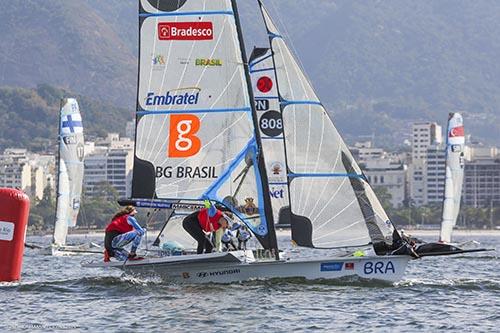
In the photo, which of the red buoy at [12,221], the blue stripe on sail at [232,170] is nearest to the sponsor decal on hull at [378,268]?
the blue stripe on sail at [232,170]

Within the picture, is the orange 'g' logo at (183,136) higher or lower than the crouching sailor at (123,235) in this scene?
higher

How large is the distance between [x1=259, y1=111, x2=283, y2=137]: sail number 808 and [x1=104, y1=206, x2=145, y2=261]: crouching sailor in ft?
31.8

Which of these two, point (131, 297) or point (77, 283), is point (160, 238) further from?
point (131, 297)

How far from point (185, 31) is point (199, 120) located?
2.06 meters

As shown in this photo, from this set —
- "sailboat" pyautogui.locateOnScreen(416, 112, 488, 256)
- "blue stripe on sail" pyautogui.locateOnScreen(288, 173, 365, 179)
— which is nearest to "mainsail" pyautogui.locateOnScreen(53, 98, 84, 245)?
"sailboat" pyautogui.locateOnScreen(416, 112, 488, 256)

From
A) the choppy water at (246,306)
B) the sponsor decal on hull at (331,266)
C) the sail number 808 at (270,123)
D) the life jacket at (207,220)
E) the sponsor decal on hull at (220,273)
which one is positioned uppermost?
the sail number 808 at (270,123)

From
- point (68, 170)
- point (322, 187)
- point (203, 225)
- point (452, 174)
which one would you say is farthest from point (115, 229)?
point (452, 174)

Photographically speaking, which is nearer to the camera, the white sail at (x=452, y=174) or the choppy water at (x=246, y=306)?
the choppy water at (x=246, y=306)

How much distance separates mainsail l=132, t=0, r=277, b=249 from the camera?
35688 millimetres

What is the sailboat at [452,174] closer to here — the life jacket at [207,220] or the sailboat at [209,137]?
the sailboat at [209,137]

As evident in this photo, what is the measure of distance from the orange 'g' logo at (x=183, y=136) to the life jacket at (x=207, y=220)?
1659 mm

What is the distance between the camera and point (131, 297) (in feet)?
110

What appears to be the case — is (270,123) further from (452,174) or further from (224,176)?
(452,174)

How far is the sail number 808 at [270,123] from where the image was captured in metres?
44.1
